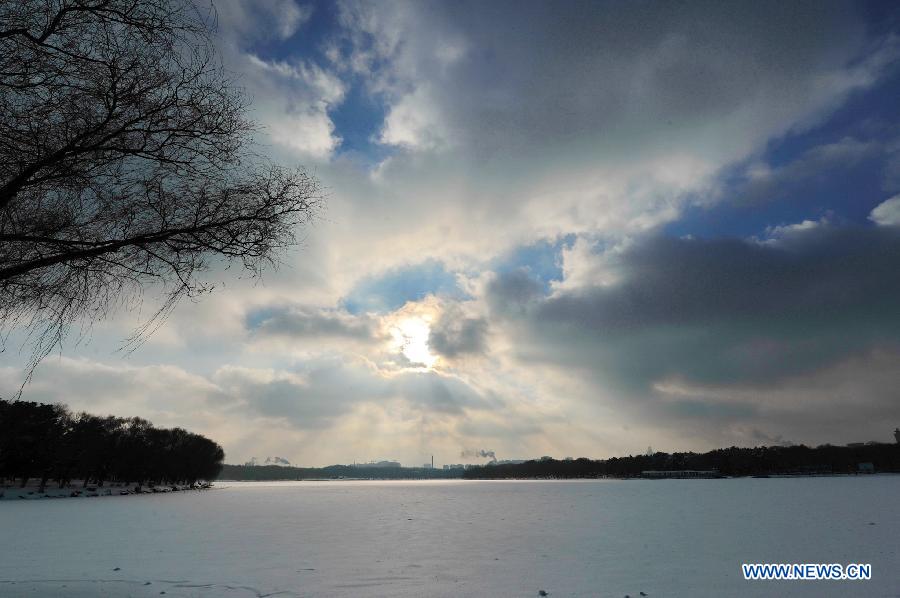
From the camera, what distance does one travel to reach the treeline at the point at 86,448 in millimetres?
83625

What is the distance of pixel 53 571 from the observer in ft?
50.5

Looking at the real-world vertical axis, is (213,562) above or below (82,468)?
below

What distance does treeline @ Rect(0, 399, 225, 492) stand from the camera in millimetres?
83625

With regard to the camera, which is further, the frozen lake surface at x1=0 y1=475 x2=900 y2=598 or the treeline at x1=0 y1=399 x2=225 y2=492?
the treeline at x1=0 y1=399 x2=225 y2=492

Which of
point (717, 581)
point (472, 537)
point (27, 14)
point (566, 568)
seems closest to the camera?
point (27, 14)

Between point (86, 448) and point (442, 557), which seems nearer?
point (442, 557)

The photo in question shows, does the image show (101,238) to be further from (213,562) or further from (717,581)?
(717,581)

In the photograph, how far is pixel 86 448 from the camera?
10531cm

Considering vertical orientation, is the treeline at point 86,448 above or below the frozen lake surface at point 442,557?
above

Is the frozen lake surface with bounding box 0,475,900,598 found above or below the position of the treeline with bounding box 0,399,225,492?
below

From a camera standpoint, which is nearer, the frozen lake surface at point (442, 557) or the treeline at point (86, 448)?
the frozen lake surface at point (442, 557)

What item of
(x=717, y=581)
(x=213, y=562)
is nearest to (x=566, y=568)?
(x=717, y=581)

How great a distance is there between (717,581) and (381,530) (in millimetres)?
19552

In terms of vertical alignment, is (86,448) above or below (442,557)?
above
